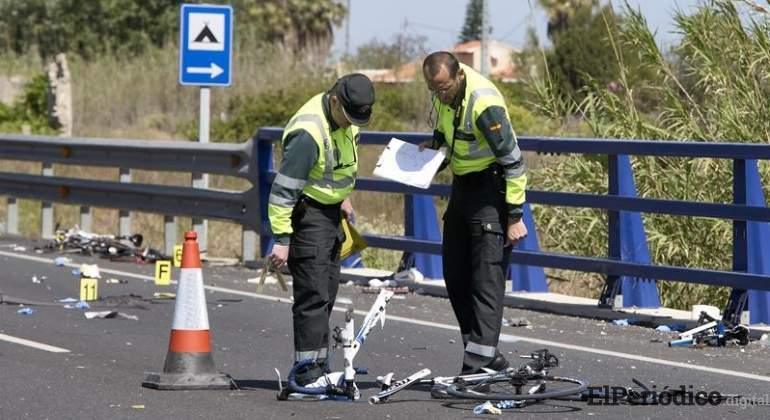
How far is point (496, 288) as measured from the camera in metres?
8.12

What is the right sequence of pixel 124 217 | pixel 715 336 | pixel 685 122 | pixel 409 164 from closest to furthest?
pixel 409 164 < pixel 715 336 < pixel 685 122 < pixel 124 217

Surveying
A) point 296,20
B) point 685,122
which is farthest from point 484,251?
point 296,20

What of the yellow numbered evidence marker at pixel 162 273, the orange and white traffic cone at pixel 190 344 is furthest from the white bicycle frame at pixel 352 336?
the yellow numbered evidence marker at pixel 162 273

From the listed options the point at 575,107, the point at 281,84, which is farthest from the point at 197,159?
the point at 281,84

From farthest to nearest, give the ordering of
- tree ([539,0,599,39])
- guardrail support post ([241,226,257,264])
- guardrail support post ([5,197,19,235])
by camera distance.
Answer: tree ([539,0,599,39]) < guardrail support post ([5,197,19,235]) < guardrail support post ([241,226,257,264])

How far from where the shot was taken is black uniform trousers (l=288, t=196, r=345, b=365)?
7.88 metres

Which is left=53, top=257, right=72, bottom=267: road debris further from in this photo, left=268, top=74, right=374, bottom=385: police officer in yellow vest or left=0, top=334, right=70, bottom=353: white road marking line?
left=268, top=74, right=374, bottom=385: police officer in yellow vest

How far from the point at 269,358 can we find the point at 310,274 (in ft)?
5.37

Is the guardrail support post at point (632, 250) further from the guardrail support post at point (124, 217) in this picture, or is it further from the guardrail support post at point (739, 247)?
the guardrail support post at point (124, 217)

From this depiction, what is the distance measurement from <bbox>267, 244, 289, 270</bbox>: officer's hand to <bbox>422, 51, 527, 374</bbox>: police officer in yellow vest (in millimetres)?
1034

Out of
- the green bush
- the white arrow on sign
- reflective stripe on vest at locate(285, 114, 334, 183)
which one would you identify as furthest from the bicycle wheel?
the green bush

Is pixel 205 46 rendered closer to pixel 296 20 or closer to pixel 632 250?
pixel 632 250

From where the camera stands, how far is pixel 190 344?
8.20 m

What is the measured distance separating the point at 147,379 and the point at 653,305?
14.6 ft
